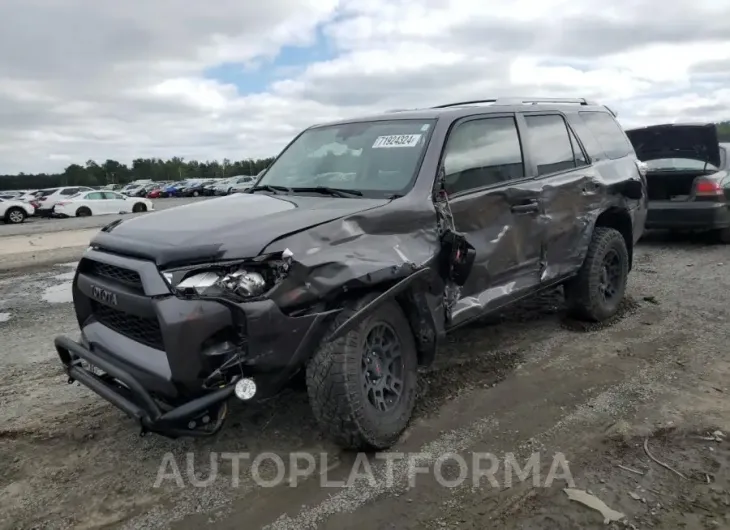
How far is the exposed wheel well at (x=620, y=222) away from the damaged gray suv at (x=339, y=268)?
0.54 meters

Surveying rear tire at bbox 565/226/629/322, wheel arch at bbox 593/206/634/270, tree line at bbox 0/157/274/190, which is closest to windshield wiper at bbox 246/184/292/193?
rear tire at bbox 565/226/629/322

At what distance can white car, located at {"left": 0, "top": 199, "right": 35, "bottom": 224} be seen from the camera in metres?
26.4

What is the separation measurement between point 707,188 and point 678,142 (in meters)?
0.98

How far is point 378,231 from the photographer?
3.45m

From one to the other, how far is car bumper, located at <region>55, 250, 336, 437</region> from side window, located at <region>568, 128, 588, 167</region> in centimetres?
327

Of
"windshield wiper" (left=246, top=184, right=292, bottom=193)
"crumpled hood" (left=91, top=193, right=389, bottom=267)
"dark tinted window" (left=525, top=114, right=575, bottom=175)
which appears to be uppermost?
"dark tinted window" (left=525, top=114, right=575, bottom=175)

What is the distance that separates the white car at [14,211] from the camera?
1039 inches

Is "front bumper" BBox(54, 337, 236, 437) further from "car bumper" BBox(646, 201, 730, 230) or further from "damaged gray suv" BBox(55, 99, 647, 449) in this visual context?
"car bumper" BBox(646, 201, 730, 230)

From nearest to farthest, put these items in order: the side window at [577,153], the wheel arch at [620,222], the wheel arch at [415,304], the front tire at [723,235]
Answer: the wheel arch at [415,304] < the side window at [577,153] < the wheel arch at [620,222] < the front tire at [723,235]

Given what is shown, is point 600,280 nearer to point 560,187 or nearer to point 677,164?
point 560,187

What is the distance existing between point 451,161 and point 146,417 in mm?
2465

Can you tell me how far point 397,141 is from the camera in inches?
163

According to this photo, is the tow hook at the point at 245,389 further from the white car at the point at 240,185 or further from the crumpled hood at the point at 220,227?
the white car at the point at 240,185

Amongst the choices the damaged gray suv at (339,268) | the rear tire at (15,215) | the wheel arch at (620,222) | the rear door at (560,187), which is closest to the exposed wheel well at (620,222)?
the wheel arch at (620,222)
